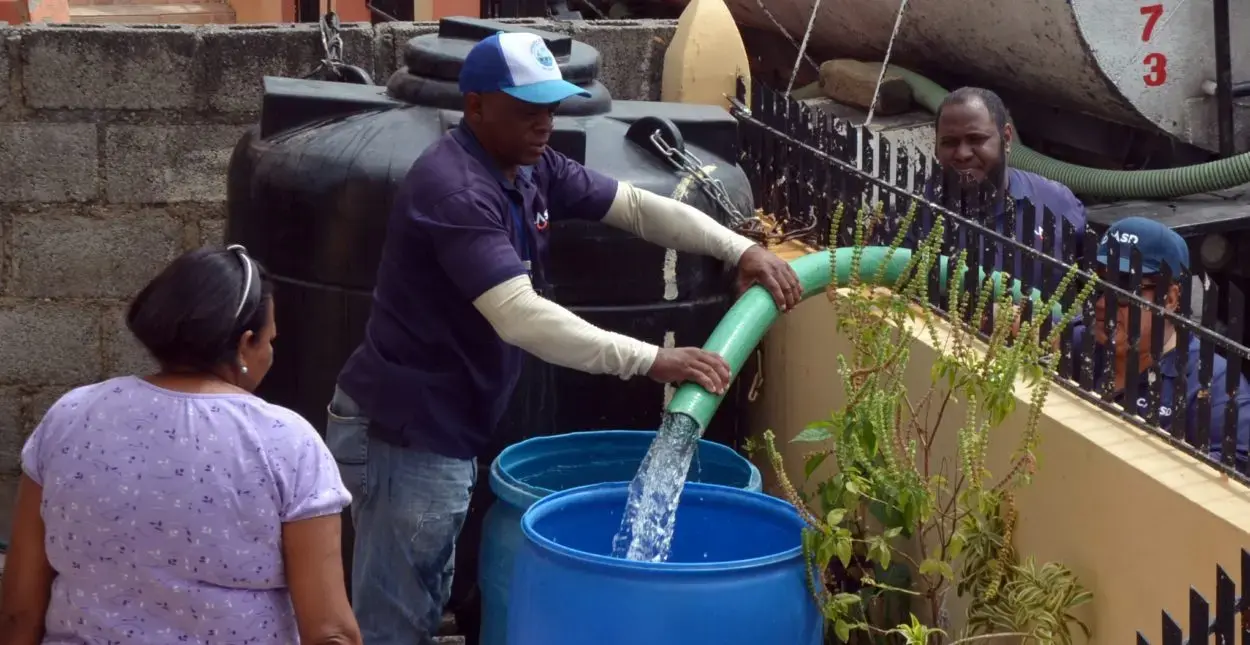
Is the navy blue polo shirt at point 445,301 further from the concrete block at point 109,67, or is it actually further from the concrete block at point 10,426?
the concrete block at point 10,426

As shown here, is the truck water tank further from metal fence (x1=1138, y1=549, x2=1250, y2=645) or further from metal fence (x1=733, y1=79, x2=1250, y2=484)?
metal fence (x1=1138, y1=549, x2=1250, y2=645)

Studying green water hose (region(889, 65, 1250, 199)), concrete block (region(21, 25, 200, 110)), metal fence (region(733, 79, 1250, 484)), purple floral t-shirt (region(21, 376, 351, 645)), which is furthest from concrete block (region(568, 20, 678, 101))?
purple floral t-shirt (region(21, 376, 351, 645))

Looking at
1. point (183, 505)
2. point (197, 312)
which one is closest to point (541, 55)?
point (197, 312)

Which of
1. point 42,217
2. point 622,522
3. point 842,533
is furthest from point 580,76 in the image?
point 42,217

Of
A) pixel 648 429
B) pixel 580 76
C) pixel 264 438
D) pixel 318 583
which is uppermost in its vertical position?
pixel 580 76

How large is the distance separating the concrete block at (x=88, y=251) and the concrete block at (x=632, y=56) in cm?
180

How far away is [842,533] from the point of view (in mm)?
3197

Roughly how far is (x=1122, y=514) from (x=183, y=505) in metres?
1.76

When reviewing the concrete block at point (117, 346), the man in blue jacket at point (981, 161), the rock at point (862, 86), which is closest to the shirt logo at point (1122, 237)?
the man in blue jacket at point (981, 161)

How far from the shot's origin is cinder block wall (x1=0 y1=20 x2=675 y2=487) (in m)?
5.77

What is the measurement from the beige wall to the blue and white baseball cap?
1.21 m

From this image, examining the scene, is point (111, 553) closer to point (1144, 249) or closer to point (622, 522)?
point (622, 522)

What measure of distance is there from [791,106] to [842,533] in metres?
2.47

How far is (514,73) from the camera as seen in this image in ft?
11.1
